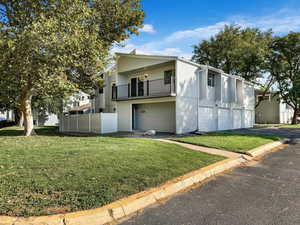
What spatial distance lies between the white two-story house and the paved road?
914 centimetres

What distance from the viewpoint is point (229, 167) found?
612cm

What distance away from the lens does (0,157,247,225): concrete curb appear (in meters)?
2.73

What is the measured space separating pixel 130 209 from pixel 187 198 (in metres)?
1.22

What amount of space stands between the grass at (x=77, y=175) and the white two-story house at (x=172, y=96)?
828cm

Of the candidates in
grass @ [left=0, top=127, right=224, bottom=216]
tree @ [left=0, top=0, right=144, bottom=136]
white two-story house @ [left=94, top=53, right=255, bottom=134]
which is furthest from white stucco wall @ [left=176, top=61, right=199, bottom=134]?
grass @ [left=0, top=127, right=224, bottom=216]

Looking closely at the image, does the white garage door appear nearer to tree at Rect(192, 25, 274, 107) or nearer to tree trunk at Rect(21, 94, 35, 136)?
tree at Rect(192, 25, 274, 107)

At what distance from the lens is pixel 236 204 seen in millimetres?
3525

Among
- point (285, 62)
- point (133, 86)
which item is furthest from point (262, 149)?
point (285, 62)

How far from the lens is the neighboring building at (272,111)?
29.4m

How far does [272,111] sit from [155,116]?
75.2ft

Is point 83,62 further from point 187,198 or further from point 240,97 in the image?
point 240,97

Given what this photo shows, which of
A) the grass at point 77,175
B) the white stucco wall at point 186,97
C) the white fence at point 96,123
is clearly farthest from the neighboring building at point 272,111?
the grass at point 77,175

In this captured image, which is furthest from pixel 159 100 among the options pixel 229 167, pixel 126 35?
pixel 229 167

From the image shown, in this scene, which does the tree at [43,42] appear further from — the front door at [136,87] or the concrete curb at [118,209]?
the concrete curb at [118,209]
